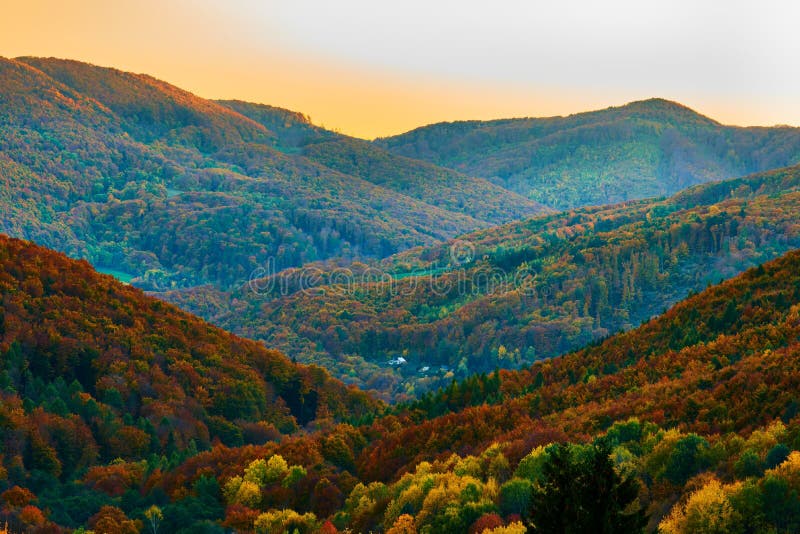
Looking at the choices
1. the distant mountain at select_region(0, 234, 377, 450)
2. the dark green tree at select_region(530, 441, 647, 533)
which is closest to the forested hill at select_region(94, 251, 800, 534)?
the dark green tree at select_region(530, 441, 647, 533)

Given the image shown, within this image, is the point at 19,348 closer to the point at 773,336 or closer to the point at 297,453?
the point at 297,453

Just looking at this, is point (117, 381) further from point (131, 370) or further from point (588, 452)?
point (588, 452)

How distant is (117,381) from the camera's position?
4267 inches

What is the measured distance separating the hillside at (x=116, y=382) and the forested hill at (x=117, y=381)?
153 mm

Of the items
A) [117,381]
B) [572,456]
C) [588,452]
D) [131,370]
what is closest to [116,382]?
[117,381]

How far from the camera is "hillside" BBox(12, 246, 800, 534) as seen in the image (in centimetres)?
3678

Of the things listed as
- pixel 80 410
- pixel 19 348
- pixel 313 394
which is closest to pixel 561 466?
pixel 80 410

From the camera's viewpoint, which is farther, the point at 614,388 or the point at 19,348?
the point at 19,348

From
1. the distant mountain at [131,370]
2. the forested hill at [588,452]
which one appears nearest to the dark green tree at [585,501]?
the forested hill at [588,452]

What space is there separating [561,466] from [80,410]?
259ft

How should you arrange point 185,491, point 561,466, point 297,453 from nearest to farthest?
1. point 561,466
2. point 185,491
3. point 297,453

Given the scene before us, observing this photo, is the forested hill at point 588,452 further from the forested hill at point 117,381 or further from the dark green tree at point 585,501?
the forested hill at point 117,381

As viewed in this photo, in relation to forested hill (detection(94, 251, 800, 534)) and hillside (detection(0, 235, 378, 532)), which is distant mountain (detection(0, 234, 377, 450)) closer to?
hillside (detection(0, 235, 378, 532))

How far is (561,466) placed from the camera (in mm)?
28906
